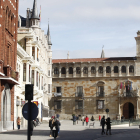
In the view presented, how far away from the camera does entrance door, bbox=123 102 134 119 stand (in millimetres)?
76250

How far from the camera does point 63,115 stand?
77.9m

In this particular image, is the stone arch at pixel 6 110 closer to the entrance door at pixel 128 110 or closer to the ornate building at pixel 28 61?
the ornate building at pixel 28 61

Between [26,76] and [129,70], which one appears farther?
[129,70]

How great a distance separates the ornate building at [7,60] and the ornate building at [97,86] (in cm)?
4228

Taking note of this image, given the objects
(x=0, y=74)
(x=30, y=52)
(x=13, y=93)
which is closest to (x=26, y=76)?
(x=30, y=52)

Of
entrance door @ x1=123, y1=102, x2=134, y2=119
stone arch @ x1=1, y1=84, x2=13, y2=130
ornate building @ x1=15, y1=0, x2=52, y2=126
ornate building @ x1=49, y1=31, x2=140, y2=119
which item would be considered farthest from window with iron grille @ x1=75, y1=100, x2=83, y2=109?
stone arch @ x1=1, y1=84, x2=13, y2=130

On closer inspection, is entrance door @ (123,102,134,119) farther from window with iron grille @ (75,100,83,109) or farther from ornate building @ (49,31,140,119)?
window with iron grille @ (75,100,83,109)

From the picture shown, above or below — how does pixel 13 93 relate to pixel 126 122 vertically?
above

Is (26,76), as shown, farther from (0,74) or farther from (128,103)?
(128,103)

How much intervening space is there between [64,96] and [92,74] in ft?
24.8

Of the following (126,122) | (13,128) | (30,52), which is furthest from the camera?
(126,122)

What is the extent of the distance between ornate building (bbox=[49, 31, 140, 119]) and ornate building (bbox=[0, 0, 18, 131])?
1664 inches

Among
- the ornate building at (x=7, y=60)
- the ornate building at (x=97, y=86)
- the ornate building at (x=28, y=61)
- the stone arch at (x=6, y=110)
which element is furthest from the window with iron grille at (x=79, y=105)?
the stone arch at (x=6, y=110)

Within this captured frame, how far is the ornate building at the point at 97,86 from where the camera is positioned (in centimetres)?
7612
